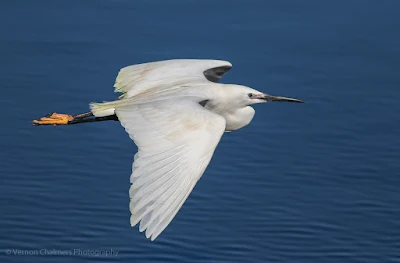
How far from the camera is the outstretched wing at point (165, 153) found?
8.35m

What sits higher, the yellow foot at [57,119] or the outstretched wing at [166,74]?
the outstretched wing at [166,74]

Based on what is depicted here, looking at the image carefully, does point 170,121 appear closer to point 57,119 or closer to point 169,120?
point 169,120

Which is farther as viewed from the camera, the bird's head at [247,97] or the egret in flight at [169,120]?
the bird's head at [247,97]

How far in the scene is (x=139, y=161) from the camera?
28.3 feet

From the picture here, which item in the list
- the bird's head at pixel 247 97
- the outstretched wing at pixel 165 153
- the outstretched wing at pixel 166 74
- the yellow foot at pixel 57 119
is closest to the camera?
the outstretched wing at pixel 165 153

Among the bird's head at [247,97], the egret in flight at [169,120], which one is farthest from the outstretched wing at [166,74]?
the bird's head at [247,97]

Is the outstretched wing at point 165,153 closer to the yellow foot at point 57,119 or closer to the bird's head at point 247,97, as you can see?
the bird's head at point 247,97

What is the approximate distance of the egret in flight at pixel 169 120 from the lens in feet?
27.6

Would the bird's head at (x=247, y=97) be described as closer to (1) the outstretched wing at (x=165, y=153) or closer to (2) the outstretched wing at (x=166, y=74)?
(2) the outstretched wing at (x=166, y=74)

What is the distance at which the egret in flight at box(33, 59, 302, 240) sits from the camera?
841 centimetres

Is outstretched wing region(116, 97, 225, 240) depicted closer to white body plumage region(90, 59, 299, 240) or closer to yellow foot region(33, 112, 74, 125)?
white body plumage region(90, 59, 299, 240)

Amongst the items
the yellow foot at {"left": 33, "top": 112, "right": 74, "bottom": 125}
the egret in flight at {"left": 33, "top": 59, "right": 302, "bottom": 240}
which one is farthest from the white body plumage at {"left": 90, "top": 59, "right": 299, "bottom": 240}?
the yellow foot at {"left": 33, "top": 112, "right": 74, "bottom": 125}

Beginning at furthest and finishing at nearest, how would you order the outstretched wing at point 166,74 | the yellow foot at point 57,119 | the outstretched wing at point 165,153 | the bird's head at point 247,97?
the yellow foot at point 57,119, the outstretched wing at point 166,74, the bird's head at point 247,97, the outstretched wing at point 165,153

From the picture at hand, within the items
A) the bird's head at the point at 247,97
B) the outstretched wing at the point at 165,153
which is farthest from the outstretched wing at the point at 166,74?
the outstretched wing at the point at 165,153
